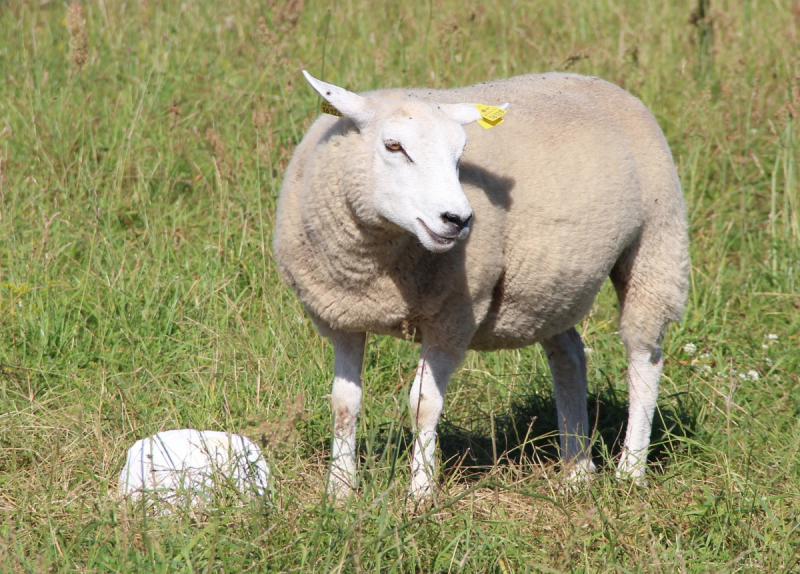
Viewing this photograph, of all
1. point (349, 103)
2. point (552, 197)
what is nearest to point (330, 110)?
point (349, 103)

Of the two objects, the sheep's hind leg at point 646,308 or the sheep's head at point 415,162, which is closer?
the sheep's head at point 415,162

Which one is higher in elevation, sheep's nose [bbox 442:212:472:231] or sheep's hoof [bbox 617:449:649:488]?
sheep's nose [bbox 442:212:472:231]

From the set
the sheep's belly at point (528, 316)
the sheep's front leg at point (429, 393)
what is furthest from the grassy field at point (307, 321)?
the sheep's belly at point (528, 316)

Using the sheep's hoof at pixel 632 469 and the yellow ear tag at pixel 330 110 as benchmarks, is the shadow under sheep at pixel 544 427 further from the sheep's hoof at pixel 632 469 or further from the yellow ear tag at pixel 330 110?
the yellow ear tag at pixel 330 110

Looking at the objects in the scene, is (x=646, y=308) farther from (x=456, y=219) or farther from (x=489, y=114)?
(x=456, y=219)

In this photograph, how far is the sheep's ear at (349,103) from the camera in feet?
9.29

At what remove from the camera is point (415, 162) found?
272cm

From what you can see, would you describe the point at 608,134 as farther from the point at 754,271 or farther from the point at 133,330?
the point at 133,330

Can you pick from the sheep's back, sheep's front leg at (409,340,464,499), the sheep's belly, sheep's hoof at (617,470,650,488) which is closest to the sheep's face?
the sheep's back

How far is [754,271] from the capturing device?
5039 mm

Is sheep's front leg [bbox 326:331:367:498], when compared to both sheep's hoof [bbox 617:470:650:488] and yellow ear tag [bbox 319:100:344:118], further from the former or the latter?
sheep's hoof [bbox 617:470:650:488]

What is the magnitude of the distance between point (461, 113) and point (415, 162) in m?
0.33

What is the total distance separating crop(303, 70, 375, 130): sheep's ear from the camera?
2832 mm

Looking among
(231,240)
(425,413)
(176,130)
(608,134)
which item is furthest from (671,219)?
(176,130)
